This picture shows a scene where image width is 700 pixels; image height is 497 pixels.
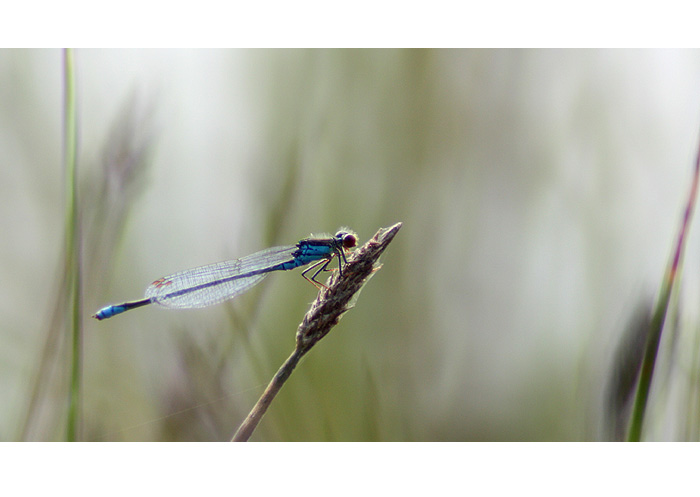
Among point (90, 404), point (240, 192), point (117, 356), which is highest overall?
point (240, 192)

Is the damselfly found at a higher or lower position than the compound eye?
lower

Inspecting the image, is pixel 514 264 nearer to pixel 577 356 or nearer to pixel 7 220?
pixel 577 356

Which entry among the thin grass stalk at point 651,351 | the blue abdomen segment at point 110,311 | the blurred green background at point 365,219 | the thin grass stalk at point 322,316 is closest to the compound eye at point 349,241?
the blurred green background at point 365,219

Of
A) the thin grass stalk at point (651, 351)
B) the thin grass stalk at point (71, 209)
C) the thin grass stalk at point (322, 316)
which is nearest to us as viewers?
the thin grass stalk at point (322, 316)

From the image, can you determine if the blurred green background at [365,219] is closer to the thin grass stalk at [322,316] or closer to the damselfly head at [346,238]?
the damselfly head at [346,238]

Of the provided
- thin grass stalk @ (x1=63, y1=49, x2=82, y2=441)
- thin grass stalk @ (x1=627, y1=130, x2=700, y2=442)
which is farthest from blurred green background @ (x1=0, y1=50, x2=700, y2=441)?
thin grass stalk @ (x1=627, y1=130, x2=700, y2=442)

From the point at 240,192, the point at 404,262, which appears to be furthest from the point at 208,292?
the point at 404,262

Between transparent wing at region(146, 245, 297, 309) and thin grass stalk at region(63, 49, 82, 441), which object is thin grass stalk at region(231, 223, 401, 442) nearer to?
transparent wing at region(146, 245, 297, 309)

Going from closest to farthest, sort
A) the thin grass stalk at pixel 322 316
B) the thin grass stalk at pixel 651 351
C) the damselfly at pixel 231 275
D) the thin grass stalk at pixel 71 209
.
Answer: the thin grass stalk at pixel 322 316, the thin grass stalk at pixel 651 351, the thin grass stalk at pixel 71 209, the damselfly at pixel 231 275
